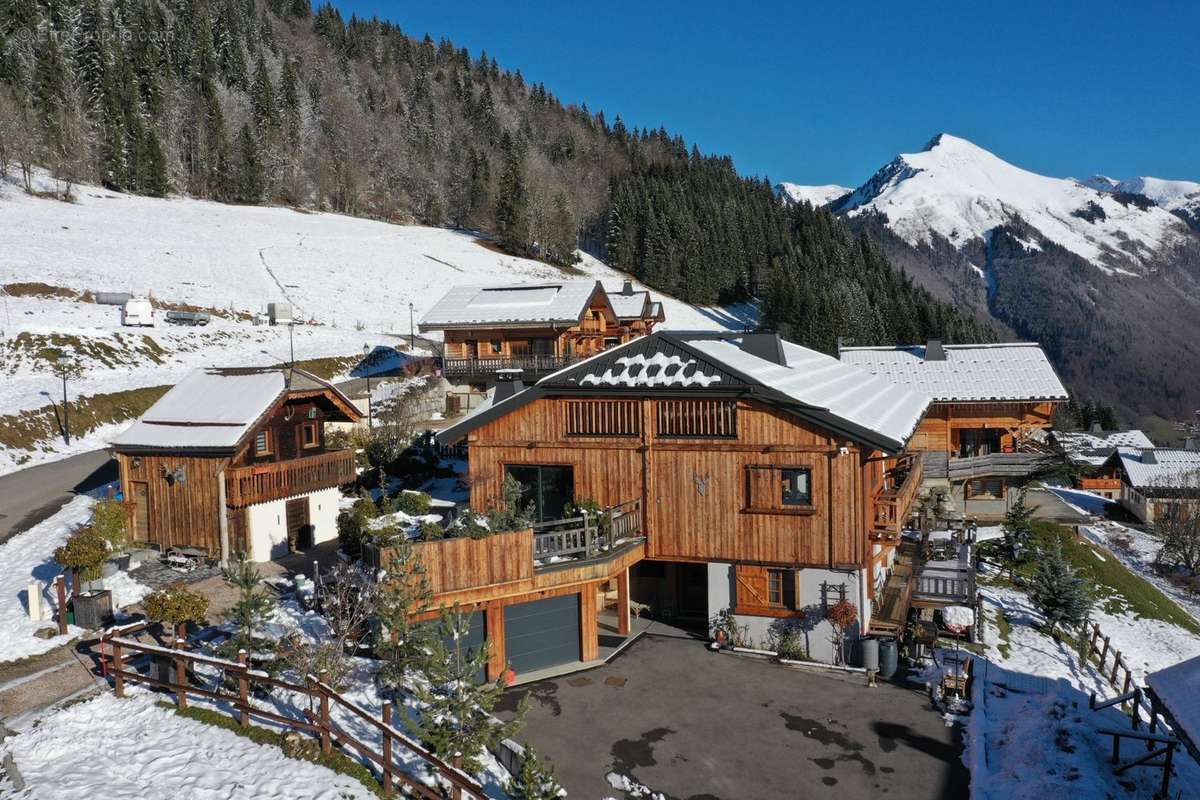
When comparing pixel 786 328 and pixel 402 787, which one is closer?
pixel 402 787

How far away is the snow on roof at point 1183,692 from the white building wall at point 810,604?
18.7 ft

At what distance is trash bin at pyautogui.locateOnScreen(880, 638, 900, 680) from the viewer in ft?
58.7

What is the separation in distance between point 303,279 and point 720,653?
199ft

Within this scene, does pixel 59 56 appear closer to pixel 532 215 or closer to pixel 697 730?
pixel 532 215

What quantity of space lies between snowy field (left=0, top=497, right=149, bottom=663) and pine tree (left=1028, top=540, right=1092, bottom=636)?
26.0 meters

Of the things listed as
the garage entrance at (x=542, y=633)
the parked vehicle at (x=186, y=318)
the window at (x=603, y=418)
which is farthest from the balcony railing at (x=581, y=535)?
the parked vehicle at (x=186, y=318)

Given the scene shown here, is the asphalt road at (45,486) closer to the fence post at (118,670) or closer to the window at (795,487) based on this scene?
the fence post at (118,670)

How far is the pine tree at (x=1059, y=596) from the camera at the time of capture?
24.5 metres

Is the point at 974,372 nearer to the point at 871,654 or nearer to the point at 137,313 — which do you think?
the point at 871,654

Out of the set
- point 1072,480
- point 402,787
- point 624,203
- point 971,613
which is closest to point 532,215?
point 624,203

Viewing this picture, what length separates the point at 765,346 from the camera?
2328 cm

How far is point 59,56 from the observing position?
304ft

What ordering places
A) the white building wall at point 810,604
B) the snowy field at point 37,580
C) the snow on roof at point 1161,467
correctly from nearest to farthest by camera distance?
the snowy field at point 37,580, the white building wall at point 810,604, the snow on roof at point 1161,467

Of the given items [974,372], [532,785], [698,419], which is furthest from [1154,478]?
[532,785]
